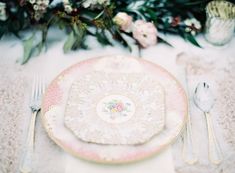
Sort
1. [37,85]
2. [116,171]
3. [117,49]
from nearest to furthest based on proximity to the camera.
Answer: [116,171], [37,85], [117,49]

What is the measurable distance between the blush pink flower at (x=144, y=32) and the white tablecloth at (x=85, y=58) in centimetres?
2

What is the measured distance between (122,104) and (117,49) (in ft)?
0.77

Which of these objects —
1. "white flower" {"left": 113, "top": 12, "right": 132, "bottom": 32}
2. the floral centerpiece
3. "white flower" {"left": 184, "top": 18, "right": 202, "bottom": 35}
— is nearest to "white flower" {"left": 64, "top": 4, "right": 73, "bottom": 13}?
the floral centerpiece

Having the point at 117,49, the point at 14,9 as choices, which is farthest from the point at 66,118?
the point at 14,9

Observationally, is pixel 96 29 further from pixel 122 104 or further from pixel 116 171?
pixel 116 171

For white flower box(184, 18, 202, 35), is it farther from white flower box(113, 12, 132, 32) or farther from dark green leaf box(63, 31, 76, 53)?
dark green leaf box(63, 31, 76, 53)

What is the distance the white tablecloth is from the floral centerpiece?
2 centimetres

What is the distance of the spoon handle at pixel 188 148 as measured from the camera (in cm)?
79

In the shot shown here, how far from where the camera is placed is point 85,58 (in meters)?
1.02

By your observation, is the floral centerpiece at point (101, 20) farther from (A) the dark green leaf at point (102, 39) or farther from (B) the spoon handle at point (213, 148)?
(B) the spoon handle at point (213, 148)

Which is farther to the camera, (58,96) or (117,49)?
(117,49)

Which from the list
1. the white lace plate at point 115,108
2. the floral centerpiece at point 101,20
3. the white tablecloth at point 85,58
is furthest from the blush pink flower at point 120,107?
the floral centerpiece at point 101,20

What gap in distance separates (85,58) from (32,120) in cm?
24

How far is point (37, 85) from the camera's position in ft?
3.05
